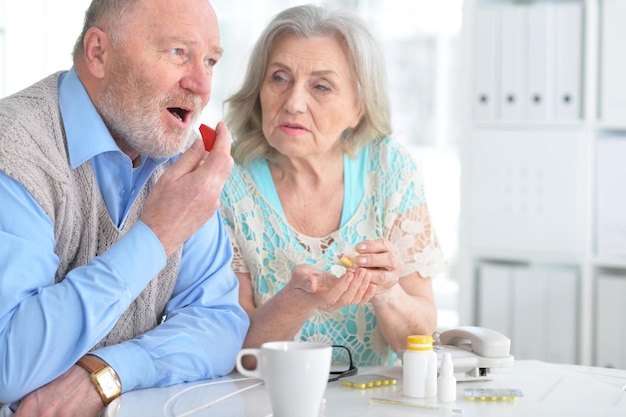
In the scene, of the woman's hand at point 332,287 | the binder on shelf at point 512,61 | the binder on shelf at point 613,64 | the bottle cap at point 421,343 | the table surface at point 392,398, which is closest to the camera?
the table surface at point 392,398

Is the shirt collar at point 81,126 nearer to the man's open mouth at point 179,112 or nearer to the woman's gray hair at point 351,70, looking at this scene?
the man's open mouth at point 179,112

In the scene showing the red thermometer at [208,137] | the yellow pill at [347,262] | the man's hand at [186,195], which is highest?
the red thermometer at [208,137]

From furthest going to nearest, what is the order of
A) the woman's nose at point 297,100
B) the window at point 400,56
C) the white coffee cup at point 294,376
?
the window at point 400,56, the woman's nose at point 297,100, the white coffee cup at point 294,376

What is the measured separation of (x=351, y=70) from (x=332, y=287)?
0.66m

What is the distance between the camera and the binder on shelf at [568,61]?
2.98 meters

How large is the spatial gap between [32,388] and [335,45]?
1.10m

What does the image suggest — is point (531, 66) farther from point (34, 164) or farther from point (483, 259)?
point (34, 164)

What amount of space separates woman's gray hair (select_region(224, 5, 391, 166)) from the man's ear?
56cm

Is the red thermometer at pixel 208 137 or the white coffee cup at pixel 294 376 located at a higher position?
the red thermometer at pixel 208 137

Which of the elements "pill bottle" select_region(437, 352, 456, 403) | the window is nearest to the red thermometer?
"pill bottle" select_region(437, 352, 456, 403)

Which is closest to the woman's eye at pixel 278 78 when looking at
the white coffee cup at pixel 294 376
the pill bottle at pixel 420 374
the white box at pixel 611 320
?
the pill bottle at pixel 420 374

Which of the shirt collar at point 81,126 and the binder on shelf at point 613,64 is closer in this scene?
the shirt collar at point 81,126

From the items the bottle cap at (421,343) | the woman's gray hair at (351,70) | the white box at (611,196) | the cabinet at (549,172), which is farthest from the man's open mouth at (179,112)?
the white box at (611,196)

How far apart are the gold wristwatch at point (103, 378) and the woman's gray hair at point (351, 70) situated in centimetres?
81
